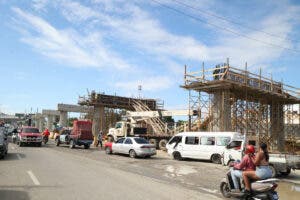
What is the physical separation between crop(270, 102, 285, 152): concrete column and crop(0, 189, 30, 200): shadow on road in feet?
92.5

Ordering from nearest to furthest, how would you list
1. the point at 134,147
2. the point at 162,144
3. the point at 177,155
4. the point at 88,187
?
the point at 88,187, the point at 177,155, the point at 134,147, the point at 162,144

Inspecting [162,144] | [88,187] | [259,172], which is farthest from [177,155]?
[259,172]

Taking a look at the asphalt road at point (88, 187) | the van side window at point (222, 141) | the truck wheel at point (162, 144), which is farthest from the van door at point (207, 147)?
the truck wheel at point (162, 144)

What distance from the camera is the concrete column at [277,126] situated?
32.6m

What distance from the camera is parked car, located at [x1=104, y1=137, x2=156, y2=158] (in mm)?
22703

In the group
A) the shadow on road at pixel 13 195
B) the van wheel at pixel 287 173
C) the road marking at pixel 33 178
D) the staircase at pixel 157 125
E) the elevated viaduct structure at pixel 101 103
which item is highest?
the elevated viaduct structure at pixel 101 103

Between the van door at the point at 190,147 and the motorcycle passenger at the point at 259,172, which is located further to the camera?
the van door at the point at 190,147

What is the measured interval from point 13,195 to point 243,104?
78.3 ft

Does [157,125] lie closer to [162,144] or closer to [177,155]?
[162,144]

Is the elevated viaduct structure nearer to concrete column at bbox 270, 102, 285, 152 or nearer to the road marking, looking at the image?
concrete column at bbox 270, 102, 285, 152

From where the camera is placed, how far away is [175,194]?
943 centimetres

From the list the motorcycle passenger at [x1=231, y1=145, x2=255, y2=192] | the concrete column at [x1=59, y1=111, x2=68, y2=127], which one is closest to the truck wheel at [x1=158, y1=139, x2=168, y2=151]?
the motorcycle passenger at [x1=231, y1=145, x2=255, y2=192]

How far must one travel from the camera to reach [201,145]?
70.1ft

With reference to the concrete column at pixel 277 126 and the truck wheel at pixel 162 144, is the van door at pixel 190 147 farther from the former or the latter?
the concrete column at pixel 277 126
